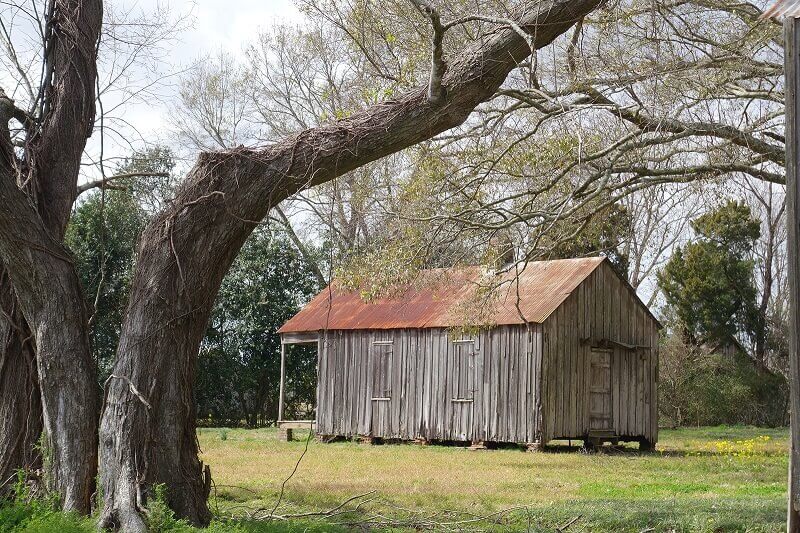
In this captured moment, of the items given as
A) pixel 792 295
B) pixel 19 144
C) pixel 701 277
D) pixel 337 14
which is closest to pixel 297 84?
pixel 701 277

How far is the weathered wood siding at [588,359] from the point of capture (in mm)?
21125

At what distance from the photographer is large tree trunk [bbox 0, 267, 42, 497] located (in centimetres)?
816

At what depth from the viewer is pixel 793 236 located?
5.76 m

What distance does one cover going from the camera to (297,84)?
36.2 m

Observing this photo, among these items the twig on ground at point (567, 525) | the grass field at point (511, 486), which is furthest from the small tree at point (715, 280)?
the twig on ground at point (567, 525)

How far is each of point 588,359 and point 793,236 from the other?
16.8 meters

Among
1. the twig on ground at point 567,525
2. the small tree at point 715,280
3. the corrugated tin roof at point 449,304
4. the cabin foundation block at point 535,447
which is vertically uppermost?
the small tree at point 715,280

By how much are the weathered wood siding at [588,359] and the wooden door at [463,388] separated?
1989mm

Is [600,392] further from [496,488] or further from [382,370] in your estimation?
[496,488]

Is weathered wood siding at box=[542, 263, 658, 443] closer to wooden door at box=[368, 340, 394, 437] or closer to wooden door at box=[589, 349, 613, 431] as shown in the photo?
wooden door at box=[589, 349, 613, 431]

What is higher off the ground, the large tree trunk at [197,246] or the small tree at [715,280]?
the small tree at [715,280]

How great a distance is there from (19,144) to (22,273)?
5.04 feet

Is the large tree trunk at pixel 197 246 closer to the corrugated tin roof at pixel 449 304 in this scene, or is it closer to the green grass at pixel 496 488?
the green grass at pixel 496 488

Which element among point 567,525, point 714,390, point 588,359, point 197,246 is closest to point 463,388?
point 588,359
